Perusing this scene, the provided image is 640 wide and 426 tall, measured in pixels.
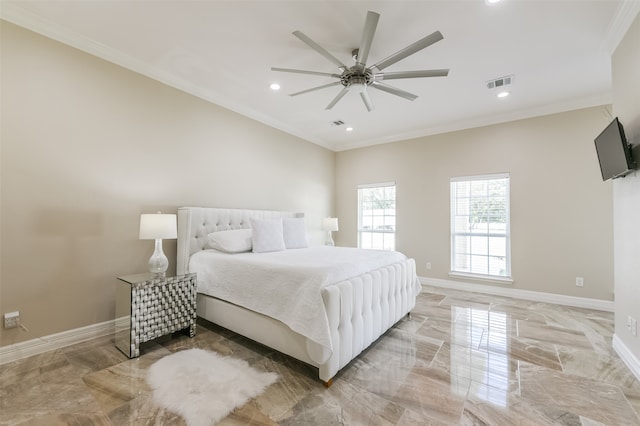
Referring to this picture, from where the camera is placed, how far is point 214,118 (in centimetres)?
397

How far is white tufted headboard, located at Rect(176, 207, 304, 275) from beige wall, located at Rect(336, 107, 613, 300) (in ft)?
11.0

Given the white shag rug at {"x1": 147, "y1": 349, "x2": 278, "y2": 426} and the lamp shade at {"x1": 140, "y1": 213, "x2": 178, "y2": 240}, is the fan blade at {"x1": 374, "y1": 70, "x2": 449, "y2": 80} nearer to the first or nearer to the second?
the lamp shade at {"x1": 140, "y1": 213, "x2": 178, "y2": 240}

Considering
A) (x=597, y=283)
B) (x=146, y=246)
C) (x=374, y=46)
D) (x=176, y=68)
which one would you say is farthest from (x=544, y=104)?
(x=146, y=246)

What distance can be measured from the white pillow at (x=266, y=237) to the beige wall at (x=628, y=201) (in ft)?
11.5

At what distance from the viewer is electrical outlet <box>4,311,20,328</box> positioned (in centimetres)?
230

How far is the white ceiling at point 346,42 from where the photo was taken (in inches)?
90.6

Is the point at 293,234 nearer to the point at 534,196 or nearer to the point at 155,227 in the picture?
the point at 155,227

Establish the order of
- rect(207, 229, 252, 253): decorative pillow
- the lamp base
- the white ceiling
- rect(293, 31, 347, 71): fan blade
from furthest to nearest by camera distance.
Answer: rect(207, 229, 252, 253): decorative pillow, the lamp base, the white ceiling, rect(293, 31, 347, 71): fan blade

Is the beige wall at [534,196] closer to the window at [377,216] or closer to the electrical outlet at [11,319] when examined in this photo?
the window at [377,216]

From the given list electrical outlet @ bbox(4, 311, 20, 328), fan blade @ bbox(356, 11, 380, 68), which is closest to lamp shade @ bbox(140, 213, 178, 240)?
electrical outlet @ bbox(4, 311, 20, 328)

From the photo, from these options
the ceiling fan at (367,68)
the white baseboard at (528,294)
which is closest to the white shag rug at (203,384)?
the ceiling fan at (367,68)

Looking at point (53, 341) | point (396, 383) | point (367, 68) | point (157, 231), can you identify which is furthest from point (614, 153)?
point (53, 341)

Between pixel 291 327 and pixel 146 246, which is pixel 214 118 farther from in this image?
pixel 291 327

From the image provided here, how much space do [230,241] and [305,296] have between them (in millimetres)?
1656
